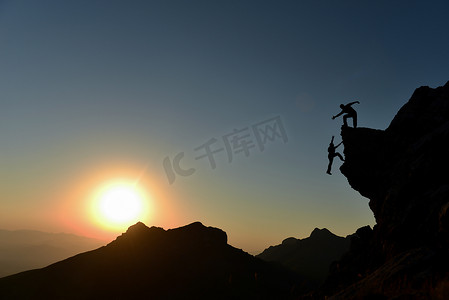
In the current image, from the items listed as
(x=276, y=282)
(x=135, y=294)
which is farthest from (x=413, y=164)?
(x=276, y=282)

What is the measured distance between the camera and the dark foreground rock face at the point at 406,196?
340 inches

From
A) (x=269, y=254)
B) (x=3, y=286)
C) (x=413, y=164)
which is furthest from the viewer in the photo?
(x=269, y=254)

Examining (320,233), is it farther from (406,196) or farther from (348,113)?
(406,196)

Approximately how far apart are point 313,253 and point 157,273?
310 feet

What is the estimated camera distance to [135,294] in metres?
76.6

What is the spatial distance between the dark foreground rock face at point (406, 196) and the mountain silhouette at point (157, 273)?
46.6m

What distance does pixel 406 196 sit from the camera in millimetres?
19031

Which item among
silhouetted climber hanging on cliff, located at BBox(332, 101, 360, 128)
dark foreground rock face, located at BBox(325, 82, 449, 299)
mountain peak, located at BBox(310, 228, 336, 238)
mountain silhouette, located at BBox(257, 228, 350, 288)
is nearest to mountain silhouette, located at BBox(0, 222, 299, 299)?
mountain silhouette, located at BBox(257, 228, 350, 288)

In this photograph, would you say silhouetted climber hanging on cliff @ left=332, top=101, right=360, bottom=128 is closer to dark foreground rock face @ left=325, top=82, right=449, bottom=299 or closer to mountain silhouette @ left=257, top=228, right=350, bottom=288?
dark foreground rock face @ left=325, top=82, right=449, bottom=299

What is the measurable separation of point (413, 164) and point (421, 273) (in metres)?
13.7

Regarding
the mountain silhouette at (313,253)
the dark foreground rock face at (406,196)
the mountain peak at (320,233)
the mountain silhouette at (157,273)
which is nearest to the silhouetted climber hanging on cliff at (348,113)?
the dark foreground rock face at (406,196)

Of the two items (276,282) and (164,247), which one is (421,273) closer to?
(276,282)

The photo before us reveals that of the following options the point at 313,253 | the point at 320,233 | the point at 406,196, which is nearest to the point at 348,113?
the point at 406,196

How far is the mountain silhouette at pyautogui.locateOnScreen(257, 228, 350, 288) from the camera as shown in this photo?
417 ft
